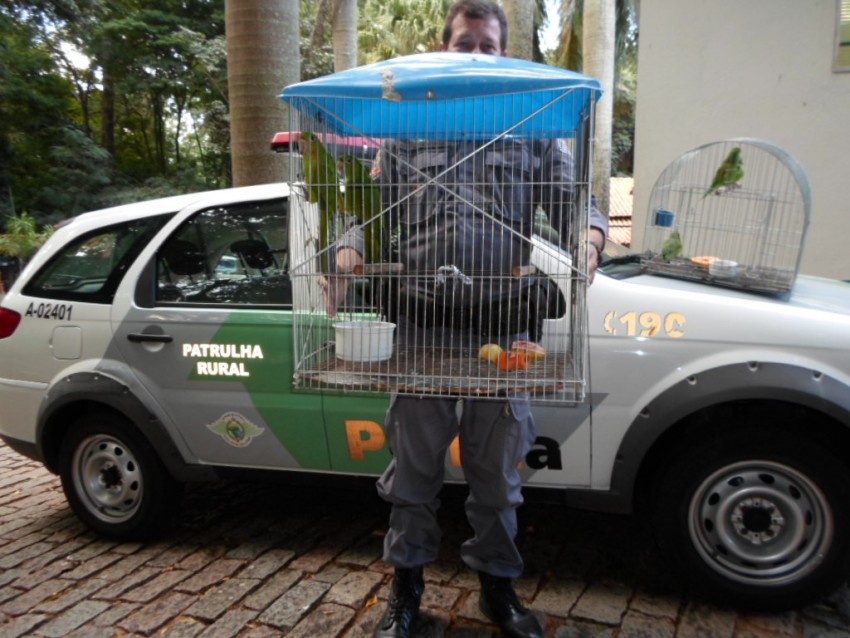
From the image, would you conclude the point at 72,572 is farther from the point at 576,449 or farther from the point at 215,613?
the point at 576,449

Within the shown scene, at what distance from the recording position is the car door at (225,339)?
3.16 metres

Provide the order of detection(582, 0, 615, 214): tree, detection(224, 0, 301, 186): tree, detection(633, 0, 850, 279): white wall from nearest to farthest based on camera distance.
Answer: detection(224, 0, 301, 186): tree
detection(633, 0, 850, 279): white wall
detection(582, 0, 615, 214): tree

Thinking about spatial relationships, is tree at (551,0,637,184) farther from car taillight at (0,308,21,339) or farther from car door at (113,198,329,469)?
car taillight at (0,308,21,339)

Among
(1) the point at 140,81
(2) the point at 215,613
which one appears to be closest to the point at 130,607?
(2) the point at 215,613

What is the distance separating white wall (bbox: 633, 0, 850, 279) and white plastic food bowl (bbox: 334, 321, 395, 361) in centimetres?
455

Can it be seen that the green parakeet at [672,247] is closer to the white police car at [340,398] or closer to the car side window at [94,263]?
the white police car at [340,398]

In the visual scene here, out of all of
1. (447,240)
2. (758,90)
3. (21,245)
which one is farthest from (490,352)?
(21,245)

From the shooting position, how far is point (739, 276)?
2.99 m

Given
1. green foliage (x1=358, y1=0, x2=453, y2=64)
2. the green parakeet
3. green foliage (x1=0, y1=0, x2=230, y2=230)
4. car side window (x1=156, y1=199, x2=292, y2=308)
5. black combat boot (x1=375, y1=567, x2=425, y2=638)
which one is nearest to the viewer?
black combat boot (x1=375, y1=567, x2=425, y2=638)

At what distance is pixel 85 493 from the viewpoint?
3.56 m

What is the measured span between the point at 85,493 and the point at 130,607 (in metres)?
0.85

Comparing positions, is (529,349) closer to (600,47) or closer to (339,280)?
(339,280)

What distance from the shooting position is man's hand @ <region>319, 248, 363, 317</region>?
2254 mm

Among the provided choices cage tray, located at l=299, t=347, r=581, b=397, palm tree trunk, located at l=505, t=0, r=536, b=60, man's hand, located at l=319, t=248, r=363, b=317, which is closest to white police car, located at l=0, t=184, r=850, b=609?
cage tray, located at l=299, t=347, r=581, b=397
